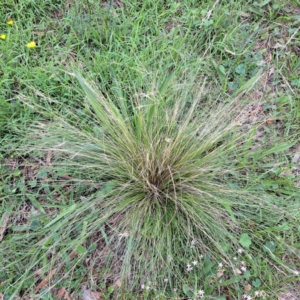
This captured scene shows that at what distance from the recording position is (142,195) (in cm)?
173

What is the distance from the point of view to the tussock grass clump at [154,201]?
1.64 metres

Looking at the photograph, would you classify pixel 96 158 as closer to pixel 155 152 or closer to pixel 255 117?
pixel 155 152

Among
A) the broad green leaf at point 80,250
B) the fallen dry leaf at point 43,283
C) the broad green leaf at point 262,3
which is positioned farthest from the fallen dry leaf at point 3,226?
the broad green leaf at point 262,3

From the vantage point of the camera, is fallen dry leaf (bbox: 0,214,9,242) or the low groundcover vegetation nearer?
the low groundcover vegetation

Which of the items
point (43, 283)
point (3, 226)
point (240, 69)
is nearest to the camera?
point (43, 283)

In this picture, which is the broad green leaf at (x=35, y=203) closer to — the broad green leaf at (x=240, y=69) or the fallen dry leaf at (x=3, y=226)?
the fallen dry leaf at (x=3, y=226)

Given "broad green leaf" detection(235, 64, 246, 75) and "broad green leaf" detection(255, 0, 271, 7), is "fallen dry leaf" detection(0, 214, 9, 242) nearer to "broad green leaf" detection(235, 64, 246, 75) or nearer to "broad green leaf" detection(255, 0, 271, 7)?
"broad green leaf" detection(235, 64, 246, 75)

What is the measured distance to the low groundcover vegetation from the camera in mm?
1652

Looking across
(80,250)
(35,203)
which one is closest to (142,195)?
(80,250)

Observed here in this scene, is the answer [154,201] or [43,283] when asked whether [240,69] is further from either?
[43,283]

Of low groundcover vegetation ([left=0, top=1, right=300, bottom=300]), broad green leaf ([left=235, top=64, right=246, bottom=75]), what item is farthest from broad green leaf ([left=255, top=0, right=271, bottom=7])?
low groundcover vegetation ([left=0, top=1, right=300, bottom=300])

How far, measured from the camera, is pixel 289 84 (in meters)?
2.18

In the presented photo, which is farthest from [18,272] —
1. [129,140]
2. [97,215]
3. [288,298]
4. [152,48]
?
[152,48]

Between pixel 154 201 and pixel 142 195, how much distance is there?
7 cm
